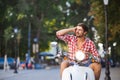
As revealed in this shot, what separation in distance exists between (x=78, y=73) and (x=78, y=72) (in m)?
0.01

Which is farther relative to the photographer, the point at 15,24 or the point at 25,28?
the point at 25,28

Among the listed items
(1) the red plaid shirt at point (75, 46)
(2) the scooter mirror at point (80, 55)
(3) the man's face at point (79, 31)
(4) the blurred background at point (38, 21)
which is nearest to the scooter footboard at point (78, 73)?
(2) the scooter mirror at point (80, 55)

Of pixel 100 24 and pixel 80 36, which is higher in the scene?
pixel 100 24

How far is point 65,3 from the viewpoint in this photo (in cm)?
6756

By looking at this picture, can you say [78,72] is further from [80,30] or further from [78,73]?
[80,30]

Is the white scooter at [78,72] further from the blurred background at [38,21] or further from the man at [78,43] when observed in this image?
the blurred background at [38,21]

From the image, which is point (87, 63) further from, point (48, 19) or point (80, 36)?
point (48, 19)

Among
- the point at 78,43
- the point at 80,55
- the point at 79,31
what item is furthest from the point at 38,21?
the point at 80,55

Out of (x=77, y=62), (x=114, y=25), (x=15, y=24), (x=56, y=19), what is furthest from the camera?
(x=56, y=19)

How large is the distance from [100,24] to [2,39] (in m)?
43.9

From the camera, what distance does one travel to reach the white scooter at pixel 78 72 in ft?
18.9

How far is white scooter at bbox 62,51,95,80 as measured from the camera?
5770 millimetres

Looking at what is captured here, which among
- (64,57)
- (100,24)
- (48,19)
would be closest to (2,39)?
(48,19)

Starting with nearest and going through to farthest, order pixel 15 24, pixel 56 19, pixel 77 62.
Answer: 1. pixel 77 62
2. pixel 15 24
3. pixel 56 19
